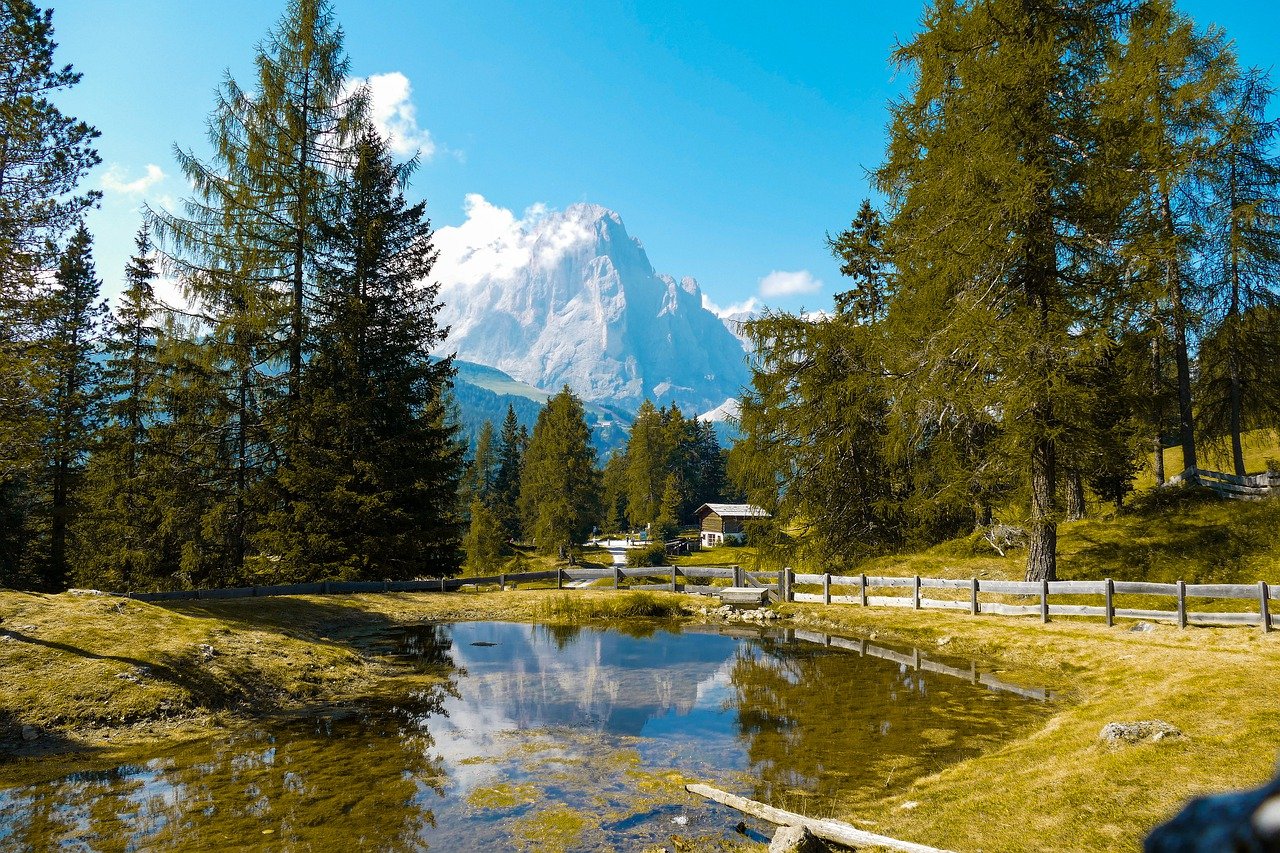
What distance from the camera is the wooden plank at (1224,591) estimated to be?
1578 cm

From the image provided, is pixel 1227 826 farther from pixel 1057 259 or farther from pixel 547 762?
pixel 1057 259

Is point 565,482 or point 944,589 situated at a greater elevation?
point 565,482

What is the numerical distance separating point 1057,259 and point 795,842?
1832cm

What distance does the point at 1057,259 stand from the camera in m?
20.0

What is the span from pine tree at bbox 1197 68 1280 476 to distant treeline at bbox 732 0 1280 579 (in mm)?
69

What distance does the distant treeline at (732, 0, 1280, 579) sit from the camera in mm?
18797

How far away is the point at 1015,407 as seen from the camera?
18219 millimetres

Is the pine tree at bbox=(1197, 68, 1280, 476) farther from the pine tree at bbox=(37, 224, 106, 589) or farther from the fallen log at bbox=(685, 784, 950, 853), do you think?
the pine tree at bbox=(37, 224, 106, 589)

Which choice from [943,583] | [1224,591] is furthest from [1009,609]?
[1224,591]

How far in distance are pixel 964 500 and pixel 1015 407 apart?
4.09 meters

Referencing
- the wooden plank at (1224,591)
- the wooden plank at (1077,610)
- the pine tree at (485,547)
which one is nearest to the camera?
the wooden plank at (1224,591)

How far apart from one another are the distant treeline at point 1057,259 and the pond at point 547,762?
7281 mm

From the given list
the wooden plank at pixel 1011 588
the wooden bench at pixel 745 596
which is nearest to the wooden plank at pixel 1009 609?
the wooden plank at pixel 1011 588

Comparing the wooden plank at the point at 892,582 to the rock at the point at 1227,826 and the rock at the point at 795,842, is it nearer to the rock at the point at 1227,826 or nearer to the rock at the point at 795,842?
the rock at the point at 795,842
